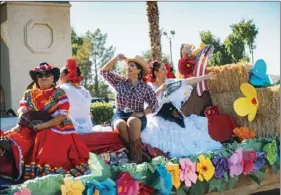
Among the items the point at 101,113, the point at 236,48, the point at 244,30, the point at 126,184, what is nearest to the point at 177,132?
the point at 126,184

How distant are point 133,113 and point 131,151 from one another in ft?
1.31

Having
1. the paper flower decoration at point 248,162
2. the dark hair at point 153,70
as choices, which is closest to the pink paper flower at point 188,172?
the paper flower decoration at point 248,162

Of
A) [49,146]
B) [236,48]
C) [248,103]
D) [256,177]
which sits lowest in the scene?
[256,177]

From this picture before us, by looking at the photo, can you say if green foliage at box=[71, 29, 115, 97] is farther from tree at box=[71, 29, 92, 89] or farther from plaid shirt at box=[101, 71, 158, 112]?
plaid shirt at box=[101, 71, 158, 112]

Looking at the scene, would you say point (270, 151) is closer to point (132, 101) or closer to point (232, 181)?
point (232, 181)

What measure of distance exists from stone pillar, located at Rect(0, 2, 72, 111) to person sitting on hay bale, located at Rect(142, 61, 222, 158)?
8.42 m

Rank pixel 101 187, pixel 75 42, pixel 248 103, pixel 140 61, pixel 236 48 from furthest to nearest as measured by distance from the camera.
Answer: pixel 75 42 → pixel 236 48 → pixel 248 103 → pixel 140 61 → pixel 101 187

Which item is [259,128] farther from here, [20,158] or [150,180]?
[20,158]

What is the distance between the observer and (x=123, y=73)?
475 cm

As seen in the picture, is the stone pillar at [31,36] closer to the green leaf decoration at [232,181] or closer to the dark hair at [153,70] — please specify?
the dark hair at [153,70]

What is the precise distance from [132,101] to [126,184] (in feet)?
4.20

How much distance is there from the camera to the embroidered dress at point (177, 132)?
14.9 feet

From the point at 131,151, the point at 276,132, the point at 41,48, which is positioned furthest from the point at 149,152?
the point at 41,48

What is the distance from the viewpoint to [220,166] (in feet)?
13.8
